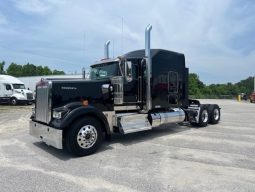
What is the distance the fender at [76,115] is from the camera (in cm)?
696

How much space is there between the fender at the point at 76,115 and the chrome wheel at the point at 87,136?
0.34 metres

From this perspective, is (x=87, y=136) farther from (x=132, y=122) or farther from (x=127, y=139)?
(x=127, y=139)

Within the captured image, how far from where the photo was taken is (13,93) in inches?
1183

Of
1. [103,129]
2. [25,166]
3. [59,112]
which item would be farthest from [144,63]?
[25,166]

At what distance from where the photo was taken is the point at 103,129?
7.94 meters

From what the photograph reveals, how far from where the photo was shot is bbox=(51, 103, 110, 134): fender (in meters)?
6.96

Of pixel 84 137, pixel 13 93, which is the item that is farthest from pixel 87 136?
pixel 13 93

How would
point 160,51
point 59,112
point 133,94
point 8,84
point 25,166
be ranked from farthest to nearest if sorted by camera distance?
point 8,84
point 160,51
point 133,94
point 59,112
point 25,166

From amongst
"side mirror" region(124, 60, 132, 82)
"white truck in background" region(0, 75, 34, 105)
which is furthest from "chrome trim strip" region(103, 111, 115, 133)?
"white truck in background" region(0, 75, 34, 105)

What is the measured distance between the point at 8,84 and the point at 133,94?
24492 millimetres

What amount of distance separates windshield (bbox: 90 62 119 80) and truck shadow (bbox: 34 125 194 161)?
2.02m

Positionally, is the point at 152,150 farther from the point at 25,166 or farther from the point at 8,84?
the point at 8,84

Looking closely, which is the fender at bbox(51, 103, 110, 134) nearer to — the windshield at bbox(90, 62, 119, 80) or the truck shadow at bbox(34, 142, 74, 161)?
the truck shadow at bbox(34, 142, 74, 161)

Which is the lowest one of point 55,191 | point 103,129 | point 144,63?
Result: point 55,191
